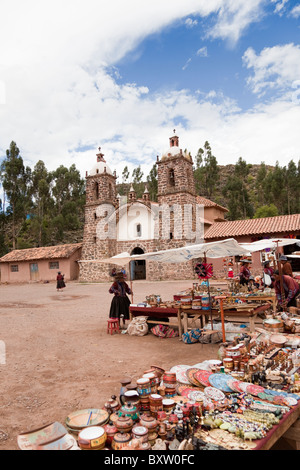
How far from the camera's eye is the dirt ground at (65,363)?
12.4 ft

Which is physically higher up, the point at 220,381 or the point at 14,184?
the point at 14,184

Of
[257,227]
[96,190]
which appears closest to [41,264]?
[96,190]

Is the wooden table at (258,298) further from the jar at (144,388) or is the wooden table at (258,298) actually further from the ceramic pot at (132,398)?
the ceramic pot at (132,398)

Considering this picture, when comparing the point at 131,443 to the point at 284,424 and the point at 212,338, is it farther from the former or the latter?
the point at 212,338

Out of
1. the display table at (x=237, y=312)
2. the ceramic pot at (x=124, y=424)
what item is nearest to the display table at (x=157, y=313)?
the display table at (x=237, y=312)

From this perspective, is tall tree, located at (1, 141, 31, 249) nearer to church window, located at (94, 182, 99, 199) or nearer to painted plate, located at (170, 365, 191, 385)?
church window, located at (94, 182, 99, 199)

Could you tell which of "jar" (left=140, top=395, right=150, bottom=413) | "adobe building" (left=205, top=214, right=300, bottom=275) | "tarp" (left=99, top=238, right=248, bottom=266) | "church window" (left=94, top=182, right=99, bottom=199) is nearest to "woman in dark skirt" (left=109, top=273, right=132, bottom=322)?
"tarp" (left=99, top=238, right=248, bottom=266)

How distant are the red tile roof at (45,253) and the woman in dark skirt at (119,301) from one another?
19757mm

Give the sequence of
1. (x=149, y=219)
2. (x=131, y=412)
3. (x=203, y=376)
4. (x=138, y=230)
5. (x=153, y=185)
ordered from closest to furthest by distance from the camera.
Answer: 1. (x=131, y=412)
2. (x=203, y=376)
3. (x=149, y=219)
4. (x=138, y=230)
5. (x=153, y=185)

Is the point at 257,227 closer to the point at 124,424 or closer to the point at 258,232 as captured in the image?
the point at 258,232

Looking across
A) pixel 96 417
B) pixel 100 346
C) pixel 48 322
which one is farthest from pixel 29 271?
pixel 96 417

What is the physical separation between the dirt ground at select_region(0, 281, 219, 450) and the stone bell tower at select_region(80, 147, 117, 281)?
16.7 metres

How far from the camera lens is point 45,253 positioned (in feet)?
93.8

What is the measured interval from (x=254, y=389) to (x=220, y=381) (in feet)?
1.30
